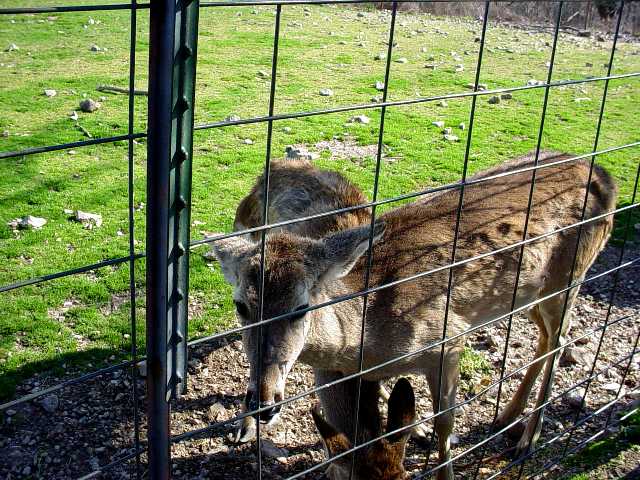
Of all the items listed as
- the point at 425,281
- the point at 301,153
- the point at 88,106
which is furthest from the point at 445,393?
the point at 88,106

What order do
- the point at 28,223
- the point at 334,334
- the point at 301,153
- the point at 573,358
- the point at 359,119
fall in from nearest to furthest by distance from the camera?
the point at 334,334 → the point at 573,358 → the point at 28,223 → the point at 301,153 → the point at 359,119

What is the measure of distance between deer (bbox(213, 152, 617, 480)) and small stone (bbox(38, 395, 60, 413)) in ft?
4.77

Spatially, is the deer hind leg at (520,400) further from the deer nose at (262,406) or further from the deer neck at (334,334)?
the deer nose at (262,406)

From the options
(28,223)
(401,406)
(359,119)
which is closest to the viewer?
(401,406)

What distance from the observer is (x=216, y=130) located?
9.23 meters

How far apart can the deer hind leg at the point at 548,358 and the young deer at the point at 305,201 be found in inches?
50.9

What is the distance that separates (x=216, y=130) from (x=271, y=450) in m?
5.86

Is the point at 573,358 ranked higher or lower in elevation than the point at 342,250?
lower

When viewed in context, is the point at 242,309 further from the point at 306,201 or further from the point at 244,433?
the point at 306,201

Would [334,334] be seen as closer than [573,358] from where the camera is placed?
Yes

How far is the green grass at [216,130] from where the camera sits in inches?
207

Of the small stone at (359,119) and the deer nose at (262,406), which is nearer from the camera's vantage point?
the deer nose at (262,406)

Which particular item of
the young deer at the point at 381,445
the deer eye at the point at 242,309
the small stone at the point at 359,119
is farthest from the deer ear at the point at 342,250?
the small stone at the point at 359,119

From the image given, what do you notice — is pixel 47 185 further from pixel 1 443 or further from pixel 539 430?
pixel 539 430
